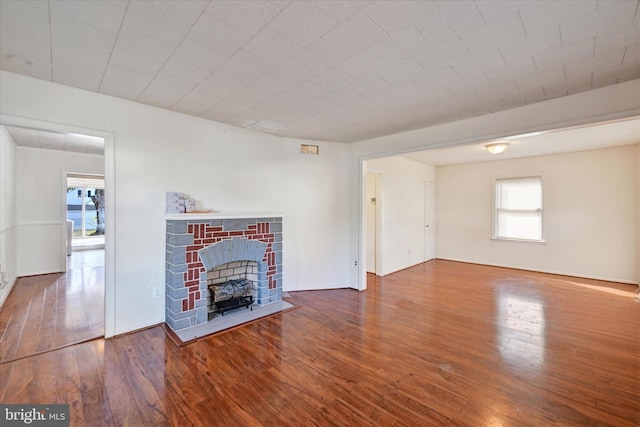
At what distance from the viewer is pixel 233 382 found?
2.14 meters

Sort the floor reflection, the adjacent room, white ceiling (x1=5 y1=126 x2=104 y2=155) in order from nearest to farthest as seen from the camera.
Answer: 1. the adjacent room
2. the floor reflection
3. white ceiling (x1=5 y1=126 x2=104 y2=155)

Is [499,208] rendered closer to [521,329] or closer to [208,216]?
[521,329]

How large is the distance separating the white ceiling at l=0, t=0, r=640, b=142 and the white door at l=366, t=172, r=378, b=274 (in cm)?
271

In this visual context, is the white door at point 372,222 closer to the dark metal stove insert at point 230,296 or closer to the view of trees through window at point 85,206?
the dark metal stove insert at point 230,296

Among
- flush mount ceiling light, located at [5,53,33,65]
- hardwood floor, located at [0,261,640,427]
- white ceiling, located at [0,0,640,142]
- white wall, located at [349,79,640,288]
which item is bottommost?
hardwood floor, located at [0,261,640,427]

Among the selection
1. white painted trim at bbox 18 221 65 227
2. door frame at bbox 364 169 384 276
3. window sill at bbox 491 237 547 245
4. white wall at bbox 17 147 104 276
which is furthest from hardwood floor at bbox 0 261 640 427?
white painted trim at bbox 18 221 65 227

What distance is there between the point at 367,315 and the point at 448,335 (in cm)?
97

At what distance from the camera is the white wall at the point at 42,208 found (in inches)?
199

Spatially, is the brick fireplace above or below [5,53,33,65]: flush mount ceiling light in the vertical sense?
below

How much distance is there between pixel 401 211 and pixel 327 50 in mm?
4605

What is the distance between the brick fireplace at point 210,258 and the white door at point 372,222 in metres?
2.39

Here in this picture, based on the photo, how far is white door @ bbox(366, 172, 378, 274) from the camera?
5586 mm

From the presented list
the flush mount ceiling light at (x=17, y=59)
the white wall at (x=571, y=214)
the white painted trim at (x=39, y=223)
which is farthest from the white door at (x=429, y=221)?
the white painted trim at (x=39, y=223)

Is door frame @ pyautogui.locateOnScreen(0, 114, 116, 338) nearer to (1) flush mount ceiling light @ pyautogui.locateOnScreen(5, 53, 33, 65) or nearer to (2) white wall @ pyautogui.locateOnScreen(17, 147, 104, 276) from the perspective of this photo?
(1) flush mount ceiling light @ pyautogui.locateOnScreen(5, 53, 33, 65)
